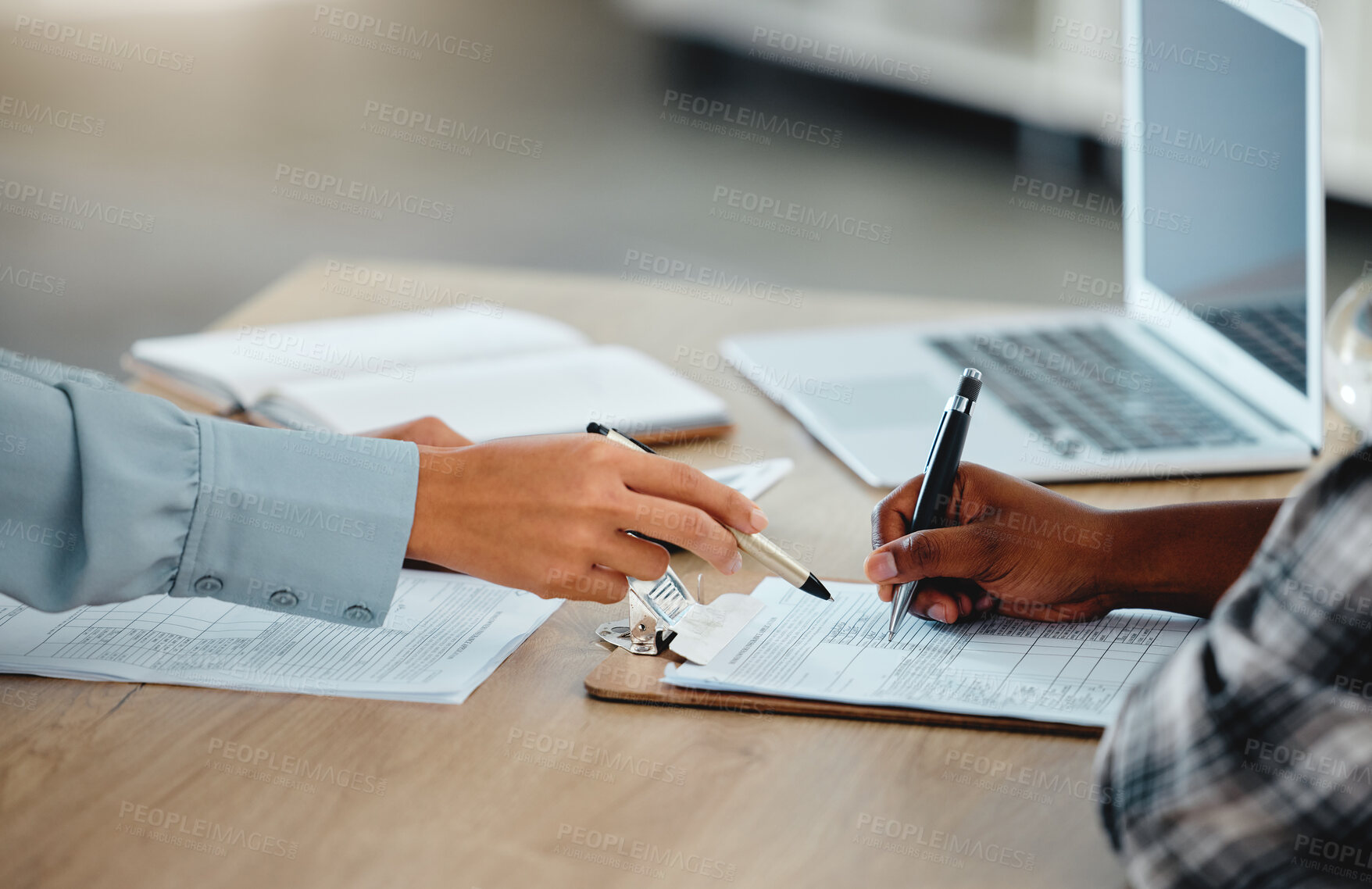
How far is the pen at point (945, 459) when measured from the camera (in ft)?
3.22

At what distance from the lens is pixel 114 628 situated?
3.18ft

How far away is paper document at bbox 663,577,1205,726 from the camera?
856mm

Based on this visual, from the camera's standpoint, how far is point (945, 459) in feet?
3.23

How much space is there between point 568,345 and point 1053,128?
161 inches

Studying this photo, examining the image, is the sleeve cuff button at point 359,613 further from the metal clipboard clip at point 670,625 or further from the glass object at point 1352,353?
the glass object at point 1352,353

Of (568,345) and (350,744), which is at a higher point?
(568,345)

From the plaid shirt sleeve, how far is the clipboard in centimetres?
18

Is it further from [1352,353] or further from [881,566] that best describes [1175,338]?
[881,566]

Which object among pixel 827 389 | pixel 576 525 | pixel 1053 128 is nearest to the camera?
pixel 576 525

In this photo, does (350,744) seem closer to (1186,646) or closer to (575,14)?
(1186,646)

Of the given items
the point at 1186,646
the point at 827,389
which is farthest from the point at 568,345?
the point at 1186,646

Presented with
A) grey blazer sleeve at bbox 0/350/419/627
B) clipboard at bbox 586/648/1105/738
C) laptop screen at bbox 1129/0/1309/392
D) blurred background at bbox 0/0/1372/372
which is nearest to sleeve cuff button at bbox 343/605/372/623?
grey blazer sleeve at bbox 0/350/419/627

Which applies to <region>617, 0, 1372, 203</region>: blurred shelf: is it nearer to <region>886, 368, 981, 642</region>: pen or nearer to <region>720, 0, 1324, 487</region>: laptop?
<region>720, 0, 1324, 487</region>: laptop

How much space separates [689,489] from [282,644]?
333mm
